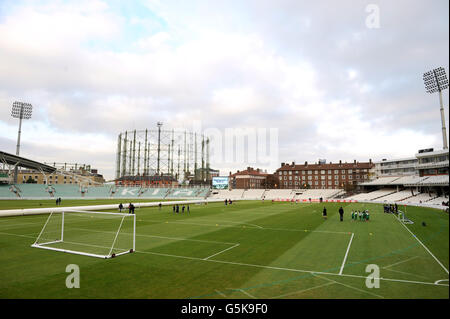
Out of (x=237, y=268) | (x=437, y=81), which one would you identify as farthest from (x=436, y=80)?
(x=237, y=268)

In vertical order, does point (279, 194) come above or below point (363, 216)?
below

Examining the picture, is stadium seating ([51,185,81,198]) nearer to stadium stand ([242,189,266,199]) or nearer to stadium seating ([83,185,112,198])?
stadium seating ([83,185,112,198])

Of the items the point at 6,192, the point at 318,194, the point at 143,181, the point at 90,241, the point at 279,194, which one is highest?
the point at 143,181

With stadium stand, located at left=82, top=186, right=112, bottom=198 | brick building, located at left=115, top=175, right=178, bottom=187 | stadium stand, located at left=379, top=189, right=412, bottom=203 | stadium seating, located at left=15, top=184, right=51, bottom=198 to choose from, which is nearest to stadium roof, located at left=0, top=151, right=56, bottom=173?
stadium seating, located at left=15, top=184, right=51, bottom=198

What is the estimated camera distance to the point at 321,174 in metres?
114

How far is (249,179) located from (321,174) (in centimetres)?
3394

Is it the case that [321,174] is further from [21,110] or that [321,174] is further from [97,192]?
[21,110]

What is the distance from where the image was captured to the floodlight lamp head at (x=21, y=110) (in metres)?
65.5

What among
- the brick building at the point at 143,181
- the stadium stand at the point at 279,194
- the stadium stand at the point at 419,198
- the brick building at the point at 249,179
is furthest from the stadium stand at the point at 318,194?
the brick building at the point at 249,179

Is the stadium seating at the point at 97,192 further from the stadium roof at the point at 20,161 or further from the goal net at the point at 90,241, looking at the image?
the goal net at the point at 90,241

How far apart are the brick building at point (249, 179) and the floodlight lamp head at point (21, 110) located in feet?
271

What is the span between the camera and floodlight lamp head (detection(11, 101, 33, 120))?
6550 centimetres
